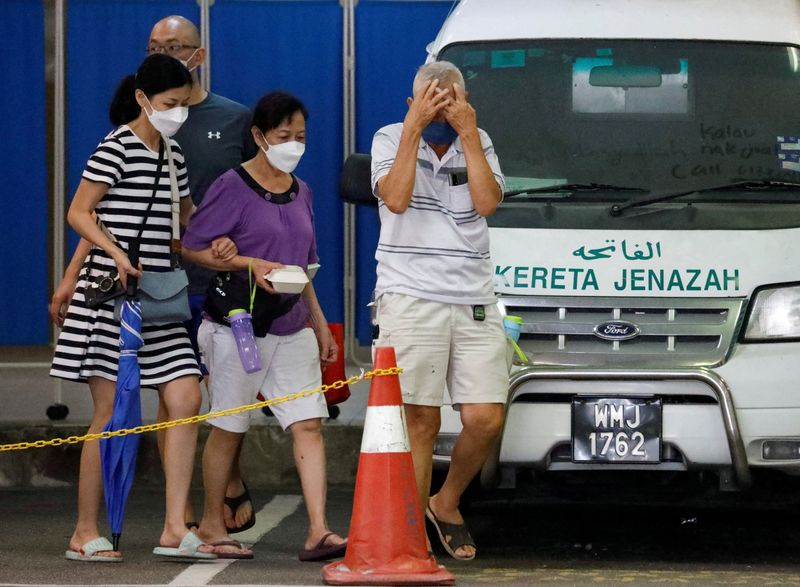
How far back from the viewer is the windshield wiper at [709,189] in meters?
7.09

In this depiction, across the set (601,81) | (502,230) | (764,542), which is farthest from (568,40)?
(764,542)

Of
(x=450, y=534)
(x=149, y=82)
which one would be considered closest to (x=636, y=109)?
(x=450, y=534)

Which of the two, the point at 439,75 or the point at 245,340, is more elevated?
the point at 439,75

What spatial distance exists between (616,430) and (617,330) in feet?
1.39

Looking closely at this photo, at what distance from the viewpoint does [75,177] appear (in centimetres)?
1163

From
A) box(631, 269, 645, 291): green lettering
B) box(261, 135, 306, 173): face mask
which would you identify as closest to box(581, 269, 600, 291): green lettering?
box(631, 269, 645, 291): green lettering

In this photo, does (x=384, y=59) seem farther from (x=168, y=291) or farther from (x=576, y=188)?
(x=168, y=291)

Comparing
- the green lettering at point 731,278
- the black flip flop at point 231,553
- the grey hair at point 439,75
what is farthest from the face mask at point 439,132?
the black flip flop at point 231,553

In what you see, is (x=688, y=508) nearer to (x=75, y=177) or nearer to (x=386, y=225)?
(x=386, y=225)

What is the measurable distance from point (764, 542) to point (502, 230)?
202cm

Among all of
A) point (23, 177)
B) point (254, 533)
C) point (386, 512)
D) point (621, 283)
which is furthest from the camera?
point (23, 177)

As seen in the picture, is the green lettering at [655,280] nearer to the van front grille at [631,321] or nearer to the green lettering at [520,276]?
the van front grille at [631,321]

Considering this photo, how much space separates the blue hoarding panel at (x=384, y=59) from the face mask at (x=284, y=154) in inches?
191

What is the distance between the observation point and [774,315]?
6762 millimetres
